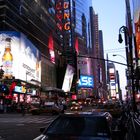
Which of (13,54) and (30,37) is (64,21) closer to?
(30,37)

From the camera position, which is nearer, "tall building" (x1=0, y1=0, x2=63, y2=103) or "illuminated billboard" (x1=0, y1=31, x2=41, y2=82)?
"illuminated billboard" (x1=0, y1=31, x2=41, y2=82)

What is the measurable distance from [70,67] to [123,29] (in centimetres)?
13042

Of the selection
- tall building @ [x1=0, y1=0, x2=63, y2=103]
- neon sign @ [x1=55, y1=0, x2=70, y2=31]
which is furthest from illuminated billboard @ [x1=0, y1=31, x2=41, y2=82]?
neon sign @ [x1=55, y1=0, x2=70, y2=31]

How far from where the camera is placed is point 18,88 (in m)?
91.9

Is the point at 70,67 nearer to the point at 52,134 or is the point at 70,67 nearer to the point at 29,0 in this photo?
the point at 29,0

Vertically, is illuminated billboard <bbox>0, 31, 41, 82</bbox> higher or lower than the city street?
higher

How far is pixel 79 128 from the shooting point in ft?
29.0

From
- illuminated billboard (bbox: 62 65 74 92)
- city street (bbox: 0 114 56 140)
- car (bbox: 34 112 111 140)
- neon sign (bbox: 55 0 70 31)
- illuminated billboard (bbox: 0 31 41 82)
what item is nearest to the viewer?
car (bbox: 34 112 111 140)

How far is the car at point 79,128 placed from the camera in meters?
8.38

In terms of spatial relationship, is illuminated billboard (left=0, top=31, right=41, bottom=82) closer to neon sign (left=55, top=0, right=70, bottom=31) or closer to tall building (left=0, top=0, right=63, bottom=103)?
tall building (left=0, top=0, right=63, bottom=103)

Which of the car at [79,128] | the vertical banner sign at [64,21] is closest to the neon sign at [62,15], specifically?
the vertical banner sign at [64,21]

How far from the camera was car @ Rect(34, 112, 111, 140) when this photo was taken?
27.5ft

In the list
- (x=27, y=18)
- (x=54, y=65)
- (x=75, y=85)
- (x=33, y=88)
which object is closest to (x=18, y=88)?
(x=33, y=88)

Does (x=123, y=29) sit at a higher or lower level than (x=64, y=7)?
lower
